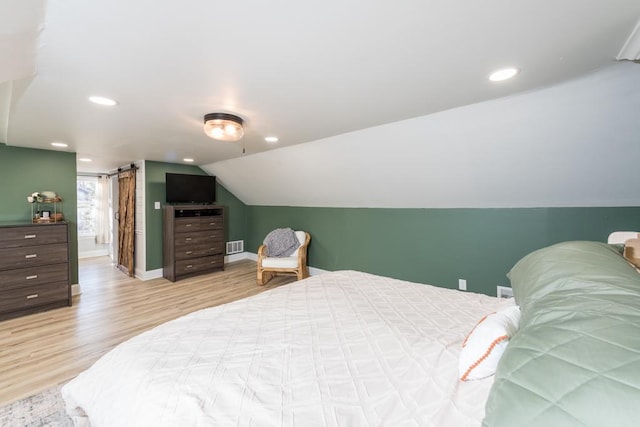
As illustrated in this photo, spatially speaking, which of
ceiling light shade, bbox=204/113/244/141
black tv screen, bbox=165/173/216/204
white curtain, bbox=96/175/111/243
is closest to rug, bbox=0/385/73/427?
ceiling light shade, bbox=204/113/244/141

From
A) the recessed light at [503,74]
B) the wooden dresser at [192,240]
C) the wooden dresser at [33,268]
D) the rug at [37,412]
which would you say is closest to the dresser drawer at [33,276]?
the wooden dresser at [33,268]

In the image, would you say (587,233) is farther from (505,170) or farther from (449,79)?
(449,79)

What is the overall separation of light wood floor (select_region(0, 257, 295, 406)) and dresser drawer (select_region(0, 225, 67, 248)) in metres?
0.92

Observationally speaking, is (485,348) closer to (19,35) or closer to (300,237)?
(19,35)

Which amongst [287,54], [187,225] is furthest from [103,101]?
[187,225]

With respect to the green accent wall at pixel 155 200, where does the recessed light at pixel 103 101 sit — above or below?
above

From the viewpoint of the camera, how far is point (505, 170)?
105 inches

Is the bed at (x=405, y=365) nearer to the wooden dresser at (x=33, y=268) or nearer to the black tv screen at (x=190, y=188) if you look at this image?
the wooden dresser at (x=33, y=268)

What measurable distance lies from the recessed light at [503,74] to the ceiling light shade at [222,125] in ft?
6.47

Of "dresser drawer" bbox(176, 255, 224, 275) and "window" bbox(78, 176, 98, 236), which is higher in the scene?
"window" bbox(78, 176, 98, 236)

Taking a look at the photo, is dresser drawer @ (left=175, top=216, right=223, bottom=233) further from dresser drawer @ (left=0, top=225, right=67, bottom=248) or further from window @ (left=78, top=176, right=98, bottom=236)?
window @ (left=78, top=176, right=98, bottom=236)

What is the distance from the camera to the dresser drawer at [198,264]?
190 inches

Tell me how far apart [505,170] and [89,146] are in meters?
5.12

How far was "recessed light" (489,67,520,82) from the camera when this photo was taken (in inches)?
64.0
